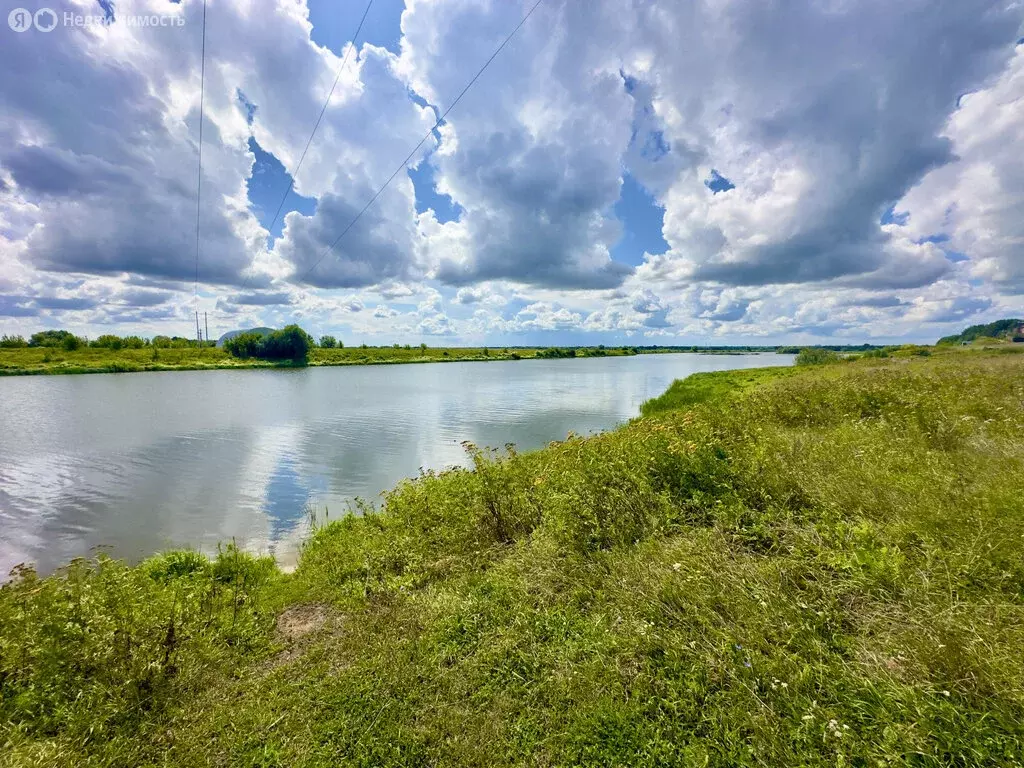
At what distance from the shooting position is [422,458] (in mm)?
20344

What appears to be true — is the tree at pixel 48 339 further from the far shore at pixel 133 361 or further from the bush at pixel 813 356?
the bush at pixel 813 356

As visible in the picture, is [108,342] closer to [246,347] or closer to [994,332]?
[246,347]

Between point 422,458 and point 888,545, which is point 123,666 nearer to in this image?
point 888,545

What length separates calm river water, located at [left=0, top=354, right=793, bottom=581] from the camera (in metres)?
12.9

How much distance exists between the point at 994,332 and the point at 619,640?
145m

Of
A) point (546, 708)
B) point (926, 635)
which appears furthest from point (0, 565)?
point (926, 635)

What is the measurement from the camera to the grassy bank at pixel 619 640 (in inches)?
132

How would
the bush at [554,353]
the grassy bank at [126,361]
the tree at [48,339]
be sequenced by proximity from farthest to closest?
the bush at [554,353]
the tree at [48,339]
the grassy bank at [126,361]

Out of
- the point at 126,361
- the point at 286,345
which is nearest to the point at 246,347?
the point at 286,345

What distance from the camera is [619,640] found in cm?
453

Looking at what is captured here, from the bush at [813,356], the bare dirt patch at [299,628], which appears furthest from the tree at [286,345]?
the bare dirt patch at [299,628]

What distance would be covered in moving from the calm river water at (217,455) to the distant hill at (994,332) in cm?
8555

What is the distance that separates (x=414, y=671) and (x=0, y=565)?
13.5 meters

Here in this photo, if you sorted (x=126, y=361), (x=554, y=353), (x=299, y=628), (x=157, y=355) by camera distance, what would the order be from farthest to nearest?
(x=554, y=353)
(x=157, y=355)
(x=126, y=361)
(x=299, y=628)
